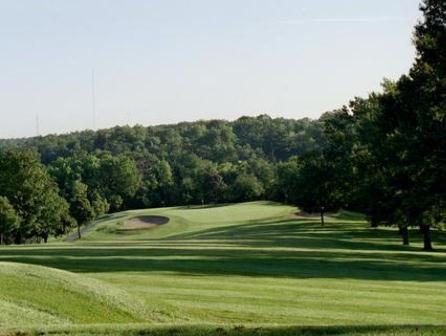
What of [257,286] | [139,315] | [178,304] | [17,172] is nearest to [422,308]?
[257,286]

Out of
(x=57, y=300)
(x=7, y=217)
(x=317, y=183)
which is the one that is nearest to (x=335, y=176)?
(x=317, y=183)

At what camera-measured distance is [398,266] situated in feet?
130

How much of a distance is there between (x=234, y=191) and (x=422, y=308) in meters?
118

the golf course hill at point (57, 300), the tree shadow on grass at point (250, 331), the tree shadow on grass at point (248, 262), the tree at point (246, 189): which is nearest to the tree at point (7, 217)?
the tree shadow on grass at point (248, 262)

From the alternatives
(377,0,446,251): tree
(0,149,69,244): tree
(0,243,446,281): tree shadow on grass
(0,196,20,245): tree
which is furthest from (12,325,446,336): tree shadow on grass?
(0,149,69,244): tree

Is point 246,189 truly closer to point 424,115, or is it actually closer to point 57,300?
point 424,115

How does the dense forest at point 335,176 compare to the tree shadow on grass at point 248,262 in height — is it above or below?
above

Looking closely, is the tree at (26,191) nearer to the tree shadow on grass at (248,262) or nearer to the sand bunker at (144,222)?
the sand bunker at (144,222)

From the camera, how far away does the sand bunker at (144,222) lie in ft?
309

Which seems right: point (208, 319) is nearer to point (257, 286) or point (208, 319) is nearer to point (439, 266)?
point (257, 286)

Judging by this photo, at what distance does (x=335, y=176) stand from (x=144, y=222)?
113 feet

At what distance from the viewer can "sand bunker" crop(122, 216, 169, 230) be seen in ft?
309

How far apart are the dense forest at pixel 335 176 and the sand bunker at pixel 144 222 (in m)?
6.07

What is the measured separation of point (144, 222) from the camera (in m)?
97.9
